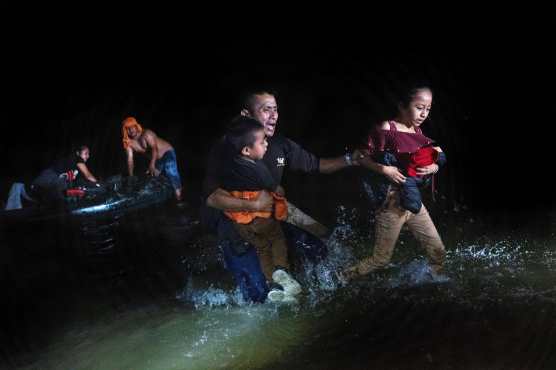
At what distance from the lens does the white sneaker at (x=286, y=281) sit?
19.0ft

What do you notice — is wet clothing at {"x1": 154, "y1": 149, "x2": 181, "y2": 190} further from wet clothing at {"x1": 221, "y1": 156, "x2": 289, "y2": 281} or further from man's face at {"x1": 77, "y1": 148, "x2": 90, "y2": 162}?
wet clothing at {"x1": 221, "y1": 156, "x2": 289, "y2": 281}

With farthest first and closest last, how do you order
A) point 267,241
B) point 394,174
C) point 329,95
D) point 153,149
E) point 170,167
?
point 153,149 < point 170,167 < point 329,95 < point 267,241 < point 394,174

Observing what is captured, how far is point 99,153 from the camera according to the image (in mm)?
9547

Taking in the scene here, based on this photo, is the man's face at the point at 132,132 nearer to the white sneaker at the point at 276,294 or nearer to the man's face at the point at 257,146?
the man's face at the point at 257,146

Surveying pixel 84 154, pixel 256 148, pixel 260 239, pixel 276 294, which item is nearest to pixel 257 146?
pixel 256 148

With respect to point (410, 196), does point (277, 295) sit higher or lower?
lower

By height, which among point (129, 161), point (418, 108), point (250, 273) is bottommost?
point (250, 273)

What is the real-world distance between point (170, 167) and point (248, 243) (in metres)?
2.81

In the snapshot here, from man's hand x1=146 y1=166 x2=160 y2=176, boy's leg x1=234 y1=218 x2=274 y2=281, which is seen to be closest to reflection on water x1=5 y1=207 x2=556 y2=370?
boy's leg x1=234 y1=218 x2=274 y2=281

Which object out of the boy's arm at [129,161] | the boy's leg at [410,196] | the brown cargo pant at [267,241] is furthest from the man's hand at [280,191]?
the boy's arm at [129,161]

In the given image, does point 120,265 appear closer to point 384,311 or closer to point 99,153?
point 99,153

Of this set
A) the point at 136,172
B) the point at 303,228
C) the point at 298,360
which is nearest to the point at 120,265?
the point at 136,172

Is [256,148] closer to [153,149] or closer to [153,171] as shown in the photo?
[153,149]

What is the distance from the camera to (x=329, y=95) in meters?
6.88
